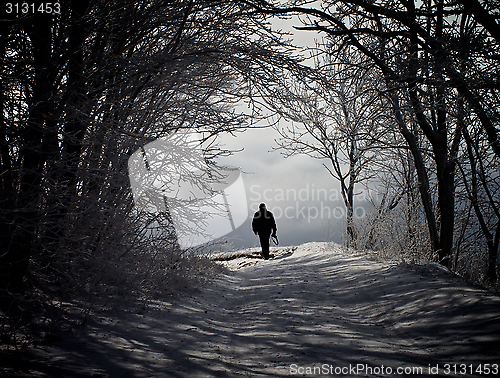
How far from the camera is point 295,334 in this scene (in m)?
3.17

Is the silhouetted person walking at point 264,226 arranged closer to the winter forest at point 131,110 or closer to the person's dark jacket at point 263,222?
the person's dark jacket at point 263,222

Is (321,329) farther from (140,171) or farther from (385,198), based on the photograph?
(385,198)

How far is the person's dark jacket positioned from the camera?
38.8ft

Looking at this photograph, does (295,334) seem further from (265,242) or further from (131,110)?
(265,242)

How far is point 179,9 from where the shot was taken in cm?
449

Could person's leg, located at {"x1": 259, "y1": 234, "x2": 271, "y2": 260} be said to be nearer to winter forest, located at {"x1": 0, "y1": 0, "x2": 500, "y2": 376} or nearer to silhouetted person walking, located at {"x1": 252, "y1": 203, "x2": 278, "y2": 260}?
silhouetted person walking, located at {"x1": 252, "y1": 203, "x2": 278, "y2": 260}

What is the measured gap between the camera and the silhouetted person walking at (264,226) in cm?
1184

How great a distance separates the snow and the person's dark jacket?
6.80 m

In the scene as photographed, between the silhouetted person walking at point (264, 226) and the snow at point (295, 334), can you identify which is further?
the silhouetted person walking at point (264, 226)

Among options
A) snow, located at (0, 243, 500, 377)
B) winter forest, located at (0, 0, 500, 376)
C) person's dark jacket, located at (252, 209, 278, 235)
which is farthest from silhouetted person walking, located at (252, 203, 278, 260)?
snow, located at (0, 243, 500, 377)

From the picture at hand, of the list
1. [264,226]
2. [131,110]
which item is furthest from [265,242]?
[131,110]

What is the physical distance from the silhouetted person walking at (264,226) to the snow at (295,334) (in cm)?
681

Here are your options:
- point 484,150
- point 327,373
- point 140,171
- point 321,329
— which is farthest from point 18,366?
point 484,150

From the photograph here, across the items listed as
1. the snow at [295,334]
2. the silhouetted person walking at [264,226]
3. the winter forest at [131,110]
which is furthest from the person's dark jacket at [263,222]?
the snow at [295,334]
